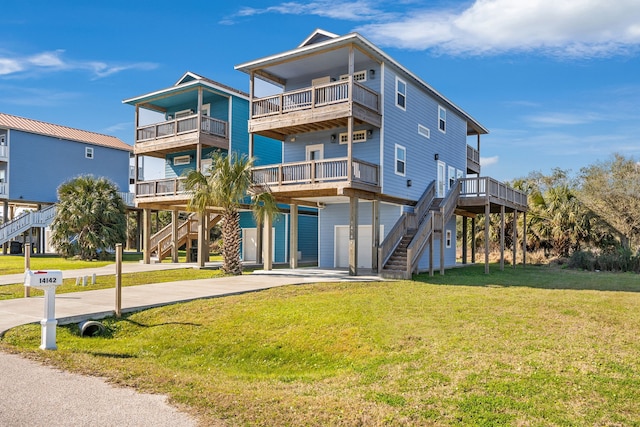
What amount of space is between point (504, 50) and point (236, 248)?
1530 centimetres

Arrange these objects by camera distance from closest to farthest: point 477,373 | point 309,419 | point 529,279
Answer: point 309,419
point 477,373
point 529,279

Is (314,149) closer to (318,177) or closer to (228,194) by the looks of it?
(318,177)

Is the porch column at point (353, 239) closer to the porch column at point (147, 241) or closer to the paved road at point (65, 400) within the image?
the paved road at point (65, 400)

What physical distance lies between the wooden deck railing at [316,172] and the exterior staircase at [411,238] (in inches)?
100

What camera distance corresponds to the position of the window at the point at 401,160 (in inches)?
Answer: 889

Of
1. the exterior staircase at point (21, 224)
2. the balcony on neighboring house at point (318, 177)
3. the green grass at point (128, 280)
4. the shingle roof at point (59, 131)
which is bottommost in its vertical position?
the green grass at point (128, 280)

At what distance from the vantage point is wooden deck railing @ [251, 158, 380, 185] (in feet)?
63.3

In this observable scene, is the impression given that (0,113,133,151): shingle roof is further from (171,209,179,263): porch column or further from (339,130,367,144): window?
(339,130,367,144): window

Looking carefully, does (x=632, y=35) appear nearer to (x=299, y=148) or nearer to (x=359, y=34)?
(x=359, y=34)

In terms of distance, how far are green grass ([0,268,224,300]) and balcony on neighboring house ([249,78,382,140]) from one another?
6814 millimetres

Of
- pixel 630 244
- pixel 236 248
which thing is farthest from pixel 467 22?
pixel 630 244

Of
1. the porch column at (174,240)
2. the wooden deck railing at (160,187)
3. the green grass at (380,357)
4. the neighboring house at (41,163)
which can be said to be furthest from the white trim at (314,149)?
the neighboring house at (41,163)

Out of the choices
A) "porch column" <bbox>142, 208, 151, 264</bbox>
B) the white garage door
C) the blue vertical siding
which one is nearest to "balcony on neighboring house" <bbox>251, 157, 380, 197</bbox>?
the white garage door

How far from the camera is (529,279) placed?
67.7ft
